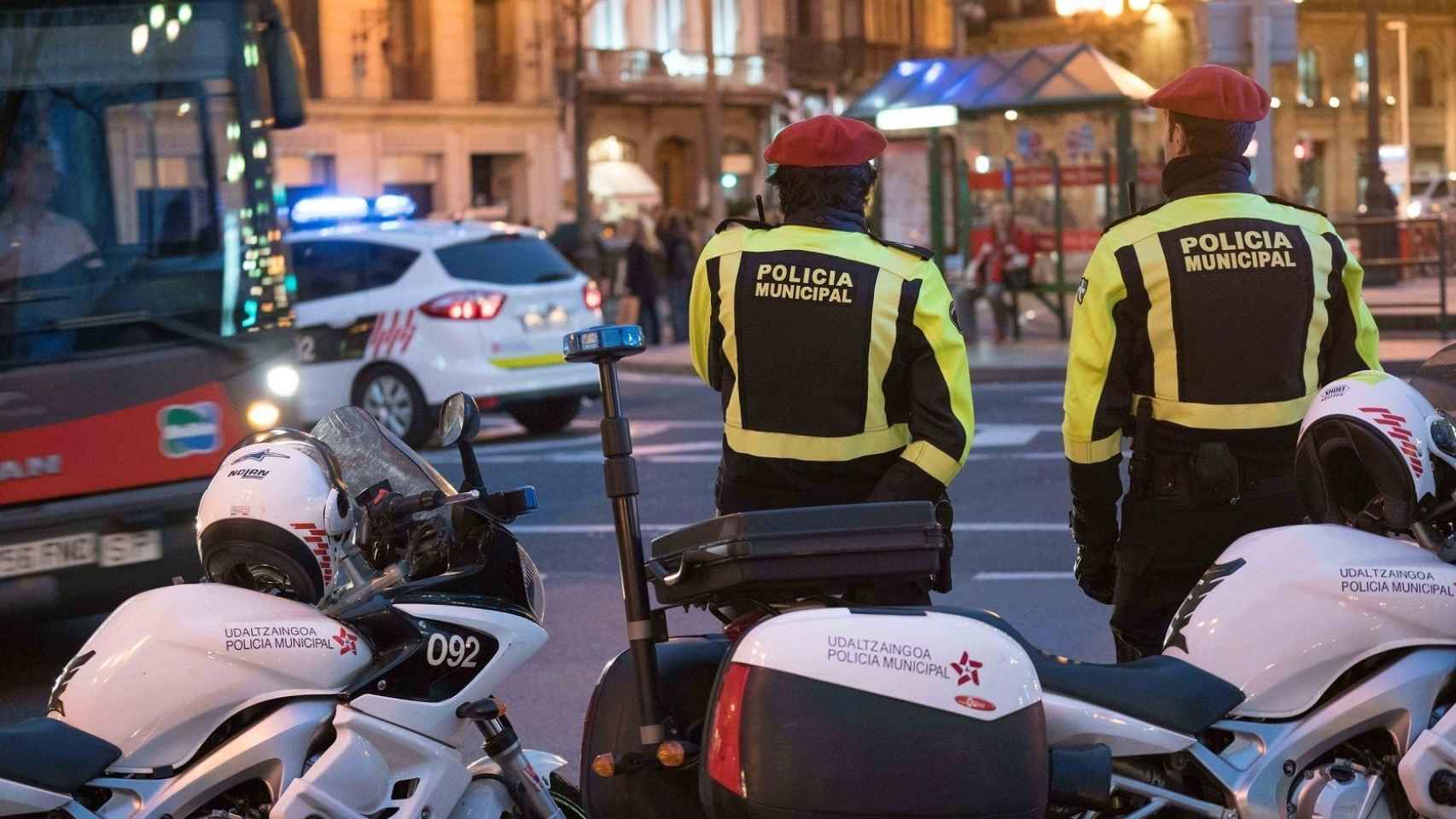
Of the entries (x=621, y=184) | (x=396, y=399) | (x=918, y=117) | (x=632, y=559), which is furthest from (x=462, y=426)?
(x=621, y=184)

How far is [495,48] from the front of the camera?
46594 mm

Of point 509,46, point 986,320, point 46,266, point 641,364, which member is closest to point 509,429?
point 641,364

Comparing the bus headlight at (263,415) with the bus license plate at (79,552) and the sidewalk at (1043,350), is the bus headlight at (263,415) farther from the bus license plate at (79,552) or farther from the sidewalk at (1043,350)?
the sidewalk at (1043,350)

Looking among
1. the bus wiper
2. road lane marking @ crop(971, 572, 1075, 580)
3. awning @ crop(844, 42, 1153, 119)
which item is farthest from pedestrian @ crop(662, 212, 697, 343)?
the bus wiper

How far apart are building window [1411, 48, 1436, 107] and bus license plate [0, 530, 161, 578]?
65696mm

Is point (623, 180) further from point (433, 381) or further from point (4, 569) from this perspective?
point (4, 569)

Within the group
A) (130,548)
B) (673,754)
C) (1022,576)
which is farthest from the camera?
(1022,576)

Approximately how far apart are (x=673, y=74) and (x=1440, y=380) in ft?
152

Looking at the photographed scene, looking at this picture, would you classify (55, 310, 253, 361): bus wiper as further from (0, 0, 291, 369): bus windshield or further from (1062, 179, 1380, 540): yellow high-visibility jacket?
(1062, 179, 1380, 540): yellow high-visibility jacket

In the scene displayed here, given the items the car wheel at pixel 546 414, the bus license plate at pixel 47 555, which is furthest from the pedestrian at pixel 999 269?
the bus license plate at pixel 47 555

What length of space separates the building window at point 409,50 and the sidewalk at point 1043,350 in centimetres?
2155

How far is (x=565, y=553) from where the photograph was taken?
32.9 ft

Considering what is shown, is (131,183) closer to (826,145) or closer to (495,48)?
(826,145)

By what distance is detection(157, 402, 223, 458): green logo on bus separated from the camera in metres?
7.47
